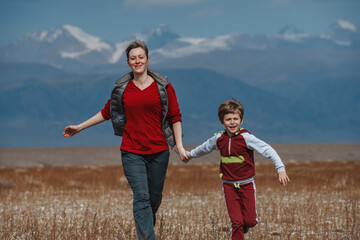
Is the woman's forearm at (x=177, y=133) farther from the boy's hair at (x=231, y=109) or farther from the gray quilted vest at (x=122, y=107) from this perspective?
the boy's hair at (x=231, y=109)

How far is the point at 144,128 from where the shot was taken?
676 centimetres

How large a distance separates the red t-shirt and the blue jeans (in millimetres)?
105

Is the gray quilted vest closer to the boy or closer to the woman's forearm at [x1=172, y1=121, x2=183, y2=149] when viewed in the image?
the woman's forearm at [x1=172, y1=121, x2=183, y2=149]

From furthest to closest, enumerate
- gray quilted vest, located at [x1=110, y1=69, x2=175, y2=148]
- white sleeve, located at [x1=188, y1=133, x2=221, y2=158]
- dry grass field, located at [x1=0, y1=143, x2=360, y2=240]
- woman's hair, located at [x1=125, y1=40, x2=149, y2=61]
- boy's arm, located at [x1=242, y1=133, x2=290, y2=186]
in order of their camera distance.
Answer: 1. dry grass field, located at [x1=0, y1=143, x2=360, y2=240]
2. woman's hair, located at [x1=125, y1=40, x2=149, y2=61]
3. gray quilted vest, located at [x1=110, y1=69, x2=175, y2=148]
4. white sleeve, located at [x1=188, y1=133, x2=221, y2=158]
5. boy's arm, located at [x1=242, y1=133, x2=290, y2=186]

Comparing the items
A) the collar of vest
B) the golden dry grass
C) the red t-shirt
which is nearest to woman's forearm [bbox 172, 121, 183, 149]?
the red t-shirt

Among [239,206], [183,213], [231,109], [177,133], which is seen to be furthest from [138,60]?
[183,213]

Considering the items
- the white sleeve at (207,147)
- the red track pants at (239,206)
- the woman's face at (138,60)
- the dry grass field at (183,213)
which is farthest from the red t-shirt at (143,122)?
the dry grass field at (183,213)

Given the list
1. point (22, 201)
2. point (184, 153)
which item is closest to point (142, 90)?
point (184, 153)

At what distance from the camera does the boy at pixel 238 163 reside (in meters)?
6.52

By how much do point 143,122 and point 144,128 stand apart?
0.07 meters

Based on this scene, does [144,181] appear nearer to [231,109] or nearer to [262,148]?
[231,109]

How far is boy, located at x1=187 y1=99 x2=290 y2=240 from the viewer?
21.4ft

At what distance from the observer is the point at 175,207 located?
43.6ft

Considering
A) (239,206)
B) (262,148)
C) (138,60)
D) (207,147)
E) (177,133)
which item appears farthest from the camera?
(177,133)
